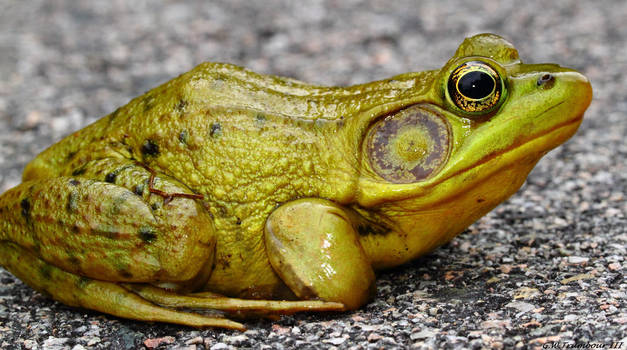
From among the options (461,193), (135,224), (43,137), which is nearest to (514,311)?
(461,193)

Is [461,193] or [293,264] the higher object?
[461,193]

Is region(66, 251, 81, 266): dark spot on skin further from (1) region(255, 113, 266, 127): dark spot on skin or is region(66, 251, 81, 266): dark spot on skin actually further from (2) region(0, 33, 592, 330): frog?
(1) region(255, 113, 266, 127): dark spot on skin

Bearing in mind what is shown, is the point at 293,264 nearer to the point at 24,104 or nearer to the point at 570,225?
the point at 570,225

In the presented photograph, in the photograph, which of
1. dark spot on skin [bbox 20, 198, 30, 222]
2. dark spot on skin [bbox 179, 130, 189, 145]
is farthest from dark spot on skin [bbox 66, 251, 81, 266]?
dark spot on skin [bbox 179, 130, 189, 145]

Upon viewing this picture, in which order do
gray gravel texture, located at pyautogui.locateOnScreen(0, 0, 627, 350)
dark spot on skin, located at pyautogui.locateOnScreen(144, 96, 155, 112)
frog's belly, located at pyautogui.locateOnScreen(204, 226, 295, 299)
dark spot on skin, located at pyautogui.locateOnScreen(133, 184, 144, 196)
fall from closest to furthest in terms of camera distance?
gray gravel texture, located at pyautogui.locateOnScreen(0, 0, 627, 350)
dark spot on skin, located at pyautogui.locateOnScreen(133, 184, 144, 196)
frog's belly, located at pyautogui.locateOnScreen(204, 226, 295, 299)
dark spot on skin, located at pyautogui.locateOnScreen(144, 96, 155, 112)

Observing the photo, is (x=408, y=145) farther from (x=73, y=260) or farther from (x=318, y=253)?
(x=73, y=260)

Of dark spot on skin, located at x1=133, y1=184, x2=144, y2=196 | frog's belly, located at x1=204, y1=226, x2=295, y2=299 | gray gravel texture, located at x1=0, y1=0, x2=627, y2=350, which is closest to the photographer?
gray gravel texture, located at x1=0, y1=0, x2=627, y2=350

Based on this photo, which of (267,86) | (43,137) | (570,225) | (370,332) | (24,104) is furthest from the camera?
(24,104)
